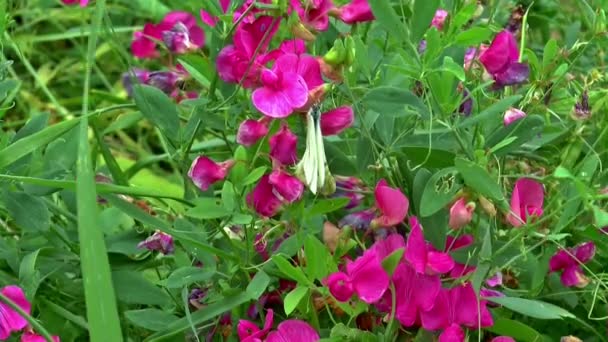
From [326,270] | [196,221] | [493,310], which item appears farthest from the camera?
[196,221]

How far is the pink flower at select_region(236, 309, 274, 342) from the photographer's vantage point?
0.93m

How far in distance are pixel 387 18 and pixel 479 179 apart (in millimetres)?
158

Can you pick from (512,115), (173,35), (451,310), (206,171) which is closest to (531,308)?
(451,310)

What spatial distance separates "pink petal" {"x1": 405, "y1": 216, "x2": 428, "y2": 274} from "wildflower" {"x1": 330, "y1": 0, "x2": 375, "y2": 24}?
0.70 ft

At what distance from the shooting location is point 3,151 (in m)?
0.96

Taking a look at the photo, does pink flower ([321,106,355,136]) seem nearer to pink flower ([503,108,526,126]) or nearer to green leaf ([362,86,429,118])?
green leaf ([362,86,429,118])

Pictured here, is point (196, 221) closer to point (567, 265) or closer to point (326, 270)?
point (326, 270)

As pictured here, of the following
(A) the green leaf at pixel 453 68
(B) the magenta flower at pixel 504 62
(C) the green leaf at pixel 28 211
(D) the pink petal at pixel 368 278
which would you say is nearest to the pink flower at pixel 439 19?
(B) the magenta flower at pixel 504 62

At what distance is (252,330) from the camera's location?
3.13ft

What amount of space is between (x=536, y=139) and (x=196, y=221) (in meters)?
0.35

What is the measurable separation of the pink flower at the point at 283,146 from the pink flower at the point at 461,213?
141 mm

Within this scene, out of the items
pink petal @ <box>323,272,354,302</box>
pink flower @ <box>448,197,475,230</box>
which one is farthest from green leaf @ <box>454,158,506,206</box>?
pink petal @ <box>323,272,354,302</box>

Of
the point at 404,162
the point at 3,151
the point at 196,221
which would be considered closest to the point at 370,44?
the point at 404,162

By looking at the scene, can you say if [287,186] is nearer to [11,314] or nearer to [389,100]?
[389,100]
